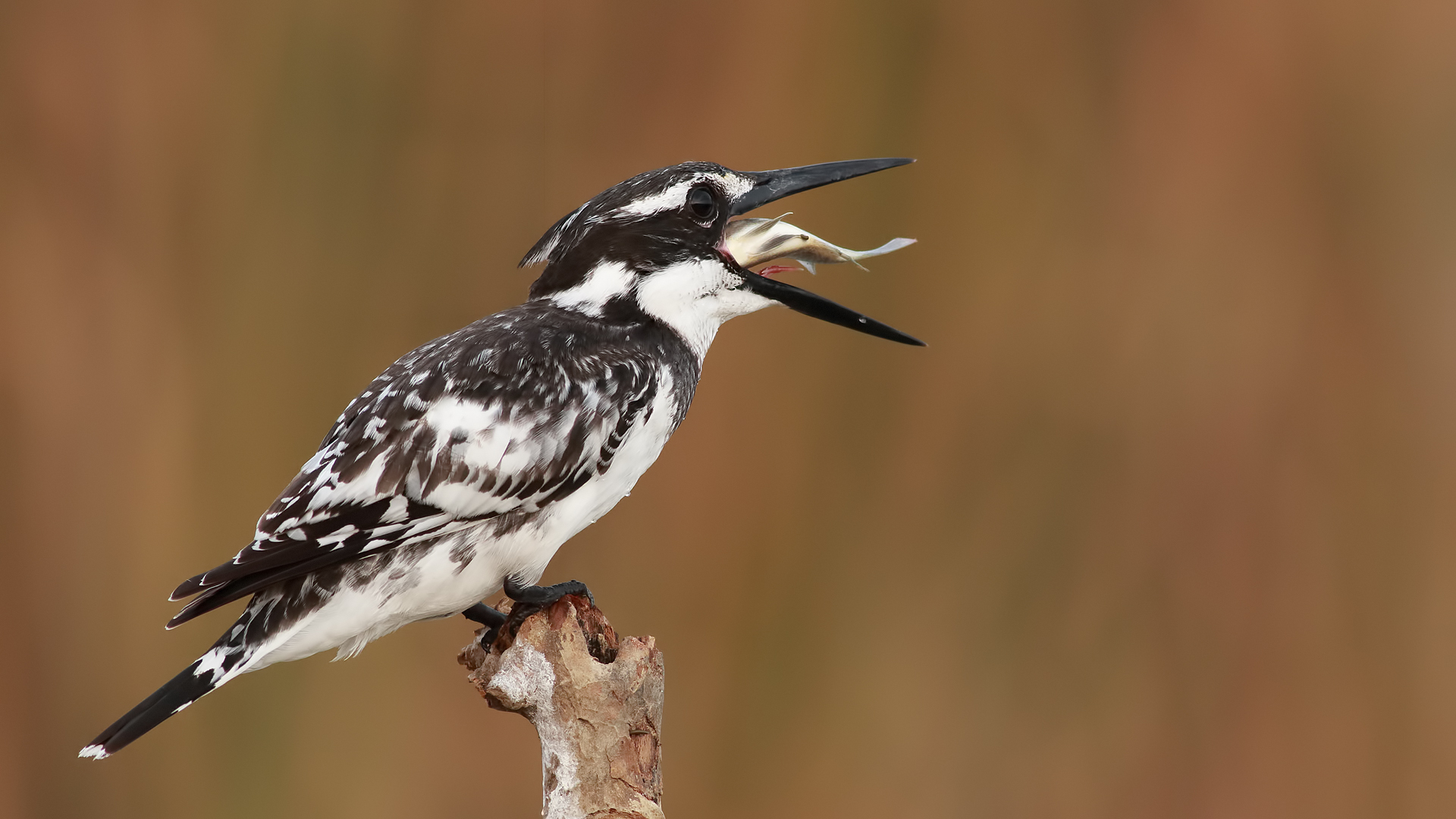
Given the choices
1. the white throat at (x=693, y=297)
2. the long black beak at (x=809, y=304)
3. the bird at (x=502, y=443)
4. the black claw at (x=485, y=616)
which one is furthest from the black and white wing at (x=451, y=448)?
the black claw at (x=485, y=616)

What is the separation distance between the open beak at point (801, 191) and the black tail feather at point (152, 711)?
103 cm

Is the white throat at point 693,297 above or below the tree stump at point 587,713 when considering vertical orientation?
above

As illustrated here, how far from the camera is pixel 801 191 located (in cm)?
202

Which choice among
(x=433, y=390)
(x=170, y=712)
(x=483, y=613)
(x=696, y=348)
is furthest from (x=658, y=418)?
(x=170, y=712)

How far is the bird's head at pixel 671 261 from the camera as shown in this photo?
1.92m

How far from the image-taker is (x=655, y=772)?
5.74ft

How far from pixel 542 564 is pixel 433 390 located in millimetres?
326

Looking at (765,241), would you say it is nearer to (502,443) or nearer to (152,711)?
(502,443)

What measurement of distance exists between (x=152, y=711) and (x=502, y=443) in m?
0.59

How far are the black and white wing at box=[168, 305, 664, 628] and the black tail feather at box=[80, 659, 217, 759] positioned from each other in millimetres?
95

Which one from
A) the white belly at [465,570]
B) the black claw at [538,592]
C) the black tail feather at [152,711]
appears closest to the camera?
the black tail feather at [152,711]

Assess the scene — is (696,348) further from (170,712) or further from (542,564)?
(170,712)

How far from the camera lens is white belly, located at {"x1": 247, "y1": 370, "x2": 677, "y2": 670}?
1702mm

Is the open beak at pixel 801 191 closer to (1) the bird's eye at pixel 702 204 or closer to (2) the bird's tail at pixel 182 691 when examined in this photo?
(1) the bird's eye at pixel 702 204
